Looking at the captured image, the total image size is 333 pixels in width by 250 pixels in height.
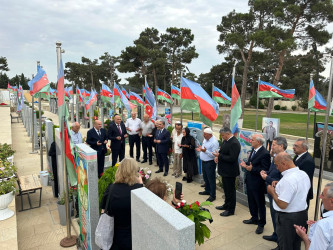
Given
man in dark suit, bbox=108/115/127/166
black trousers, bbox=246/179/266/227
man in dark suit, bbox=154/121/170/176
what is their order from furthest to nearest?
1. man in dark suit, bbox=108/115/127/166
2. man in dark suit, bbox=154/121/170/176
3. black trousers, bbox=246/179/266/227

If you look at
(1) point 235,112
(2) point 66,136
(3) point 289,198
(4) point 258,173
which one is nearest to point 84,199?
(2) point 66,136

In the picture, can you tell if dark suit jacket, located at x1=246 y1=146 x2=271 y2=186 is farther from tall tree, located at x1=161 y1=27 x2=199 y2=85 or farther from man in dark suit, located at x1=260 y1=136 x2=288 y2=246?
tall tree, located at x1=161 y1=27 x2=199 y2=85

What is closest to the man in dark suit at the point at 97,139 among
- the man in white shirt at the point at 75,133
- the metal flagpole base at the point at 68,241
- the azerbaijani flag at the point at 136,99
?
the man in white shirt at the point at 75,133

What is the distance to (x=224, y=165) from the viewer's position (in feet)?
17.3

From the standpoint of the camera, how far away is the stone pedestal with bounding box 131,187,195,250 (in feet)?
5.31

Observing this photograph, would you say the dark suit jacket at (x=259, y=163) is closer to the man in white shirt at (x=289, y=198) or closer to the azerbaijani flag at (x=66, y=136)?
the man in white shirt at (x=289, y=198)

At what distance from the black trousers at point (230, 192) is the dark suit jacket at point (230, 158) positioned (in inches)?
5.7

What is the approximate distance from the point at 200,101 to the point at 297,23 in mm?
19696

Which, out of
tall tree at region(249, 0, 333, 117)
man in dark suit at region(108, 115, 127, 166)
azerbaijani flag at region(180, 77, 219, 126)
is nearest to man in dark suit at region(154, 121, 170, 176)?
azerbaijani flag at region(180, 77, 219, 126)

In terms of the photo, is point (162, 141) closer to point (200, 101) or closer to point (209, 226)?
point (200, 101)

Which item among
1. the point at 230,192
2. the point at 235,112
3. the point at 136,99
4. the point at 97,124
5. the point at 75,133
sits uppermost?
the point at 136,99

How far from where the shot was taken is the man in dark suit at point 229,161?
5078 mm

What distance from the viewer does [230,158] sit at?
506cm

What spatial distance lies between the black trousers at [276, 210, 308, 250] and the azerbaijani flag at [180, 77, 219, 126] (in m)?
3.69
